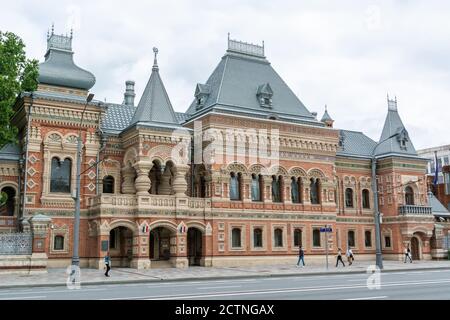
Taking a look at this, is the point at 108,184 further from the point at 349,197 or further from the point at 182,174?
the point at 349,197

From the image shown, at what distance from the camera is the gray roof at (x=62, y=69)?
36.0 metres


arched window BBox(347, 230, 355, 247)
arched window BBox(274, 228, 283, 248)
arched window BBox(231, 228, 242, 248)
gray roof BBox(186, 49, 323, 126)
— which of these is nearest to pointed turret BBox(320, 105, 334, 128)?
gray roof BBox(186, 49, 323, 126)

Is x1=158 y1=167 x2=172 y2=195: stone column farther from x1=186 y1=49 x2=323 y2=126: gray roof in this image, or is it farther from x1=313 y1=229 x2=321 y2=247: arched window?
x1=313 y1=229 x2=321 y2=247: arched window

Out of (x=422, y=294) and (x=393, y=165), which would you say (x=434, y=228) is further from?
(x=422, y=294)

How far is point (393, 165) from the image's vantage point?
157 feet

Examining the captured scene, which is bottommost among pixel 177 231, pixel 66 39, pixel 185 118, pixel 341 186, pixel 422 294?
pixel 422 294

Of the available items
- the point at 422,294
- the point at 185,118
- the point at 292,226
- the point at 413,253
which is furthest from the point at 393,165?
the point at 422,294

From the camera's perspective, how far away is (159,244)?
127ft

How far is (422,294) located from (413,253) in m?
34.2

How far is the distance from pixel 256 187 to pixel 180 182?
7045mm

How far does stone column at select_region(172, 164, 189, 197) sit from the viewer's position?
119 feet

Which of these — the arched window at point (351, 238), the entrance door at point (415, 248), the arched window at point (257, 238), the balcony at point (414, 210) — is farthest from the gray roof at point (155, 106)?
the entrance door at point (415, 248)

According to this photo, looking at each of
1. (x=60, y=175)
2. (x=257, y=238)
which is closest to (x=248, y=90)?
(x=257, y=238)

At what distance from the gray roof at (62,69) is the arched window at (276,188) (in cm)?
1578
